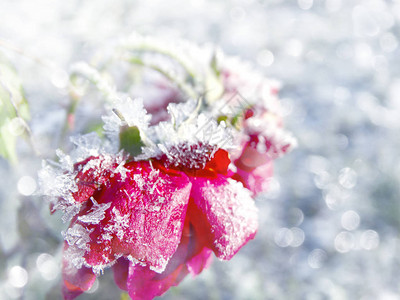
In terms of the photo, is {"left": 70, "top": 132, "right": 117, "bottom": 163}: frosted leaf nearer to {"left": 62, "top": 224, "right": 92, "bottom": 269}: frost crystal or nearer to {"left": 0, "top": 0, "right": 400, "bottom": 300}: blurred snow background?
{"left": 62, "top": 224, "right": 92, "bottom": 269}: frost crystal

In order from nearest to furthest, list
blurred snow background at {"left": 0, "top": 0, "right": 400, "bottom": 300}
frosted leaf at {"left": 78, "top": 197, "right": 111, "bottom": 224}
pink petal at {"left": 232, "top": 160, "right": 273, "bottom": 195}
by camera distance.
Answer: frosted leaf at {"left": 78, "top": 197, "right": 111, "bottom": 224} < pink petal at {"left": 232, "top": 160, "right": 273, "bottom": 195} < blurred snow background at {"left": 0, "top": 0, "right": 400, "bottom": 300}

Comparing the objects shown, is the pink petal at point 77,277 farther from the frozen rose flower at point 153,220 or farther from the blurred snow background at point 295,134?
the blurred snow background at point 295,134

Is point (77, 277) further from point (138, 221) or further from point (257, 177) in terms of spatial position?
point (257, 177)

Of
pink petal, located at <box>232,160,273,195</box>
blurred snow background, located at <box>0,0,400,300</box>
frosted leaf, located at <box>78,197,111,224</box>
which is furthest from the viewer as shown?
blurred snow background, located at <box>0,0,400,300</box>

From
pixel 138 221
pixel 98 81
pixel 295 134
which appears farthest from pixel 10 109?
pixel 295 134

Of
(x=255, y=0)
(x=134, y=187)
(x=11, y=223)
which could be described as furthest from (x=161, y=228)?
(x=255, y=0)

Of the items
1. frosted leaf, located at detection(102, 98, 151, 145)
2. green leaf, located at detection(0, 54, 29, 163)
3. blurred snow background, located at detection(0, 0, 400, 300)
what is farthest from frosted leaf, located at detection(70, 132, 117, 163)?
blurred snow background, located at detection(0, 0, 400, 300)

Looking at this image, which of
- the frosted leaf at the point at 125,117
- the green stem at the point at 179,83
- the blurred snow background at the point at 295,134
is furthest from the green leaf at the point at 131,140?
the blurred snow background at the point at 295,134

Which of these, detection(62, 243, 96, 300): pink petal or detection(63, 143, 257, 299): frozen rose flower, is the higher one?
detection(63, 143, 257, 299): frozen rose flower
